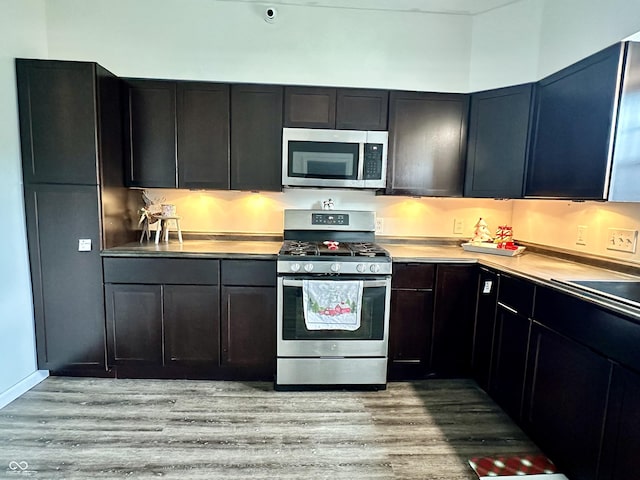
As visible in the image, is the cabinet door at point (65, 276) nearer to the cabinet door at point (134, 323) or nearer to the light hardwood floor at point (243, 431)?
the cabinet door at point (134, 323)

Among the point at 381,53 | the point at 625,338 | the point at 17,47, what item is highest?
the point at 381,53

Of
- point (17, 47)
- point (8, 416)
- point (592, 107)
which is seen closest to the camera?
point (592, 107)

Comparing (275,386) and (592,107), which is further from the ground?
(592,107)

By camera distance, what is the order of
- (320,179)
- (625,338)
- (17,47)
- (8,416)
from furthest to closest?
(320,179)
(17,47)
(8,416)
(625,338)

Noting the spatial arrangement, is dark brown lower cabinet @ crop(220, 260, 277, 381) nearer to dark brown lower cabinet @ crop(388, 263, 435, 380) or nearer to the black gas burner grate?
the black gas burner grate

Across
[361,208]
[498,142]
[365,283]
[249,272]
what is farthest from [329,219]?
[498,142]

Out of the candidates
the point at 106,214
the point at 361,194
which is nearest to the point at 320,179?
the point at 361,194

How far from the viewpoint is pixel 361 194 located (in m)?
2.96

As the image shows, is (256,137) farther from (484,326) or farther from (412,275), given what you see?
(484,326)

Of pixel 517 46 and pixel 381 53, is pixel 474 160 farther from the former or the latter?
pixel 381 53

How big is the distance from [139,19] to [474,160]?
2.80 meters

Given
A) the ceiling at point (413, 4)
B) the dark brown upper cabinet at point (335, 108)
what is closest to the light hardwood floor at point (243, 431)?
the dark brown upper cabinet at point (335, 108)

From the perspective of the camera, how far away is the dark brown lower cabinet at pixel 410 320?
2.42 m

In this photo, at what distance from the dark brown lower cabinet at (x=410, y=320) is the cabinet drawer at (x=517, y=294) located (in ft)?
1.50
